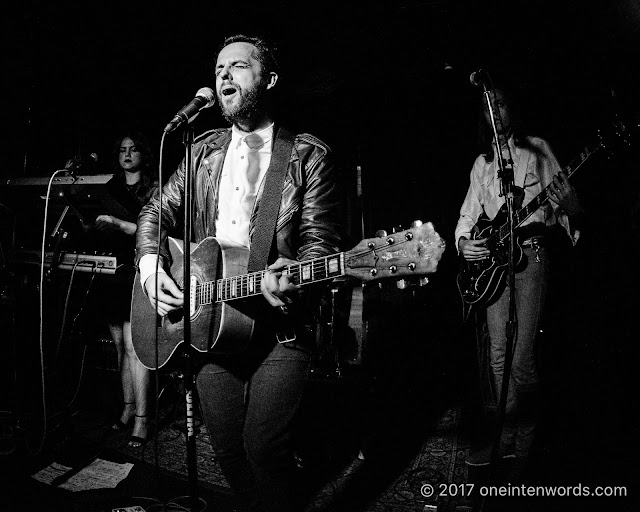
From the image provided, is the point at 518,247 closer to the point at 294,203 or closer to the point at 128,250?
the point at 294,203

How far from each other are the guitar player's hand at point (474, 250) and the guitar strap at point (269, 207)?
5.10ft

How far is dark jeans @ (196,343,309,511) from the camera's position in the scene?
1.93 meters

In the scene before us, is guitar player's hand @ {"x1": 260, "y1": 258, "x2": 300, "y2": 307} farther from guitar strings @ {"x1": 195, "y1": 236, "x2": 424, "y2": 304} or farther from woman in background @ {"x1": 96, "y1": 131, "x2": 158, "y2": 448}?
woman in background @ {"x1": 96, "y1": 131, "x2": 158, "y2": 448}

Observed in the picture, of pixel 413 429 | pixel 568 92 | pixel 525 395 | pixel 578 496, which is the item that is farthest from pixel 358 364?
pixel 568 92

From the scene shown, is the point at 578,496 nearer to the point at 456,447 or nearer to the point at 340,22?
the point at 456,447

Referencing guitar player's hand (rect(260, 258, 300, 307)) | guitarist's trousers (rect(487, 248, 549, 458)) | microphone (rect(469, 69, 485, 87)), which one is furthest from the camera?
guitarist's trousers (rect(487, 248, 549, 458))

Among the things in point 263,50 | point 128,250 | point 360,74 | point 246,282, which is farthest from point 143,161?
point 246,282

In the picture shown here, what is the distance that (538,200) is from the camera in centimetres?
300

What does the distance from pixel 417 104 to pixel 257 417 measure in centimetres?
507

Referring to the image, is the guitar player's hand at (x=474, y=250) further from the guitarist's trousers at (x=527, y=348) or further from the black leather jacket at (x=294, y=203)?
the black leather jacket at (x=294, y=203)

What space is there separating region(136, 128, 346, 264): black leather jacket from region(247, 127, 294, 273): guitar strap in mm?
29

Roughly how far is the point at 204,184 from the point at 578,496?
9.42ft

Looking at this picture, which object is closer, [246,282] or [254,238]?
[246,282]

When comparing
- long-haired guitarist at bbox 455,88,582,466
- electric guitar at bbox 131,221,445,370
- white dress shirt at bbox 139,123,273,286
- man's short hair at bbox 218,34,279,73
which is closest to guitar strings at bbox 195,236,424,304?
electric guitar at bbox 131,221,445,370
